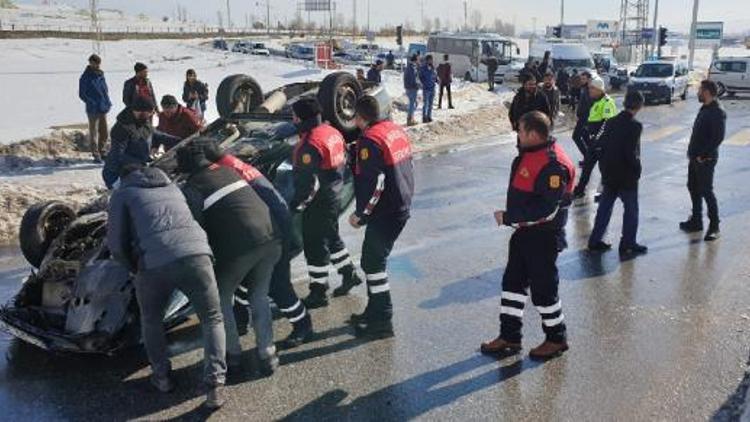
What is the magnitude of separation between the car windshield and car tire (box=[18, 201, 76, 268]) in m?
25.2

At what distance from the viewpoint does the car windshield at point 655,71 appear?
26.8m

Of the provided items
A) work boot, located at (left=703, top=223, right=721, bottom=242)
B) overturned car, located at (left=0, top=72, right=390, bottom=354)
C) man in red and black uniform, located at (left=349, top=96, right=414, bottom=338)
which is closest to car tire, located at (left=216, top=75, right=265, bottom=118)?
overturned car, located at (left=0, top=72, right=390, bottom=354)

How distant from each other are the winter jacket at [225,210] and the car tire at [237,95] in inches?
155

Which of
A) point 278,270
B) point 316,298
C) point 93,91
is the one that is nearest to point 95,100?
point 93,91

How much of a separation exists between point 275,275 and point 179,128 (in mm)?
4413

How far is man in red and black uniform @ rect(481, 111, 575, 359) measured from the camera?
462 centimetres

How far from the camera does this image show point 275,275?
498cm

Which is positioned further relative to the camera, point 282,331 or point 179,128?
point 179,128

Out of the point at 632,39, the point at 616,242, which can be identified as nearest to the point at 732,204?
the point at 616,242

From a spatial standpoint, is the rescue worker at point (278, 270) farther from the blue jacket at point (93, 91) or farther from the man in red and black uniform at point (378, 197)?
the blue jacket at point (93, 91)

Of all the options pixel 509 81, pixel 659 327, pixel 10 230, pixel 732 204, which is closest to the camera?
pixel 659 327

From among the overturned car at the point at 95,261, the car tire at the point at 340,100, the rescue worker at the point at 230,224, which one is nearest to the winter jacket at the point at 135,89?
the overturned car at the point at 95,261

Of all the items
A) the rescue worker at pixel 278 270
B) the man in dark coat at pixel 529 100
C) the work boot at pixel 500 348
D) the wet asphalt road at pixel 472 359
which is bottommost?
the wet asphalt road at pixel 472 359

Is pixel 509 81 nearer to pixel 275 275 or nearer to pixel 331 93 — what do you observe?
pixel 331 93
